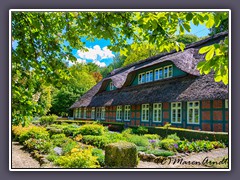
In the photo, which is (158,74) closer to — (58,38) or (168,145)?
(168,145)

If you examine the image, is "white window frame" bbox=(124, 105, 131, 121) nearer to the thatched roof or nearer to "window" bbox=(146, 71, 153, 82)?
the thatched roof

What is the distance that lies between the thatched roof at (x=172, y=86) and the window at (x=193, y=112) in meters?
0.32

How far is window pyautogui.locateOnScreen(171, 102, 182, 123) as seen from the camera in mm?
11426

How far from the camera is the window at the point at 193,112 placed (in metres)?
10.5

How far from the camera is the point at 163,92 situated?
42.7ft

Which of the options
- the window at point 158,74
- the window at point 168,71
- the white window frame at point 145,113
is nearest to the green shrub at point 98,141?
the white window frame at point 145,113

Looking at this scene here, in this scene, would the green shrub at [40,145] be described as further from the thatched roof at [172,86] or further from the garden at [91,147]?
the thatched roof at [172,86]

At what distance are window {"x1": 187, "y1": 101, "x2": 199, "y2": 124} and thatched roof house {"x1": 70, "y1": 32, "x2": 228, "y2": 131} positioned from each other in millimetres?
57

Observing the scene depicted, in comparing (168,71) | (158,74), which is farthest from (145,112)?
(168,71)
